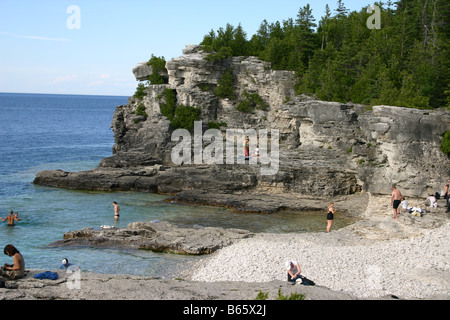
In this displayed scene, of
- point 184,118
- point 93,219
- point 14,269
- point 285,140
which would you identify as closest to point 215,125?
point 184,118

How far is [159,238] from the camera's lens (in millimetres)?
23094

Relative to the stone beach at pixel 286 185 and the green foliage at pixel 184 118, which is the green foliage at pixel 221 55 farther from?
the green foliage at pixel 184 118

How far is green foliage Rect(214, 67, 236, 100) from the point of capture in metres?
45.2

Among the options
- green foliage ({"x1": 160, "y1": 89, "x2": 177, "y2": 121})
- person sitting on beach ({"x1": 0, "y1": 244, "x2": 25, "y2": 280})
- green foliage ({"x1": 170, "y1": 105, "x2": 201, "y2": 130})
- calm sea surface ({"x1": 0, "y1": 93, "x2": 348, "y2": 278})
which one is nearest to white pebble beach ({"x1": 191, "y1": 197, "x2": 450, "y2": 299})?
calm sea surface ({"x1": 0, "y1": 93, "x2": 348, "y2": 278})

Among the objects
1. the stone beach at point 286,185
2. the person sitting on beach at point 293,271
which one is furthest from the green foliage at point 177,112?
the person sitting on beach at point 293,271

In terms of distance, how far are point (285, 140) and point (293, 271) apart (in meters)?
27.3

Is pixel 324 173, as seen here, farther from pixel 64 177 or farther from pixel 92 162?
pixel 92 162

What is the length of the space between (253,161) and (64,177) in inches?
628

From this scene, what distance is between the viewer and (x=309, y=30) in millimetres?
49312

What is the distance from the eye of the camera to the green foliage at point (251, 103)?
44.9m

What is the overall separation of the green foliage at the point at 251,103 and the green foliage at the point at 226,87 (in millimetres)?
1319

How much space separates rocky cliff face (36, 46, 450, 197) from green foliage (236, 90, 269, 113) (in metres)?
Answer: 0.36

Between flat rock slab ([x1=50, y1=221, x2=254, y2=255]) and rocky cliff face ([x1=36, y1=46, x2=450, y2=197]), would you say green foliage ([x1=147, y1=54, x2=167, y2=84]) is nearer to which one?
rocky cliff face ([x1=36, y1=46, x2=450, y2=197])
